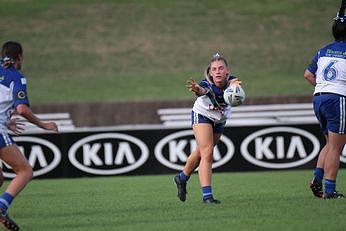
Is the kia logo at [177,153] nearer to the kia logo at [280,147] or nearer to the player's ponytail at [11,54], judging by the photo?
the kia logo at [280,147]

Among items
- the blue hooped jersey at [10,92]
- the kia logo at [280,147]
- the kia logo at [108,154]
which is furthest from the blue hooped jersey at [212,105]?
the kia logo at [108,154]

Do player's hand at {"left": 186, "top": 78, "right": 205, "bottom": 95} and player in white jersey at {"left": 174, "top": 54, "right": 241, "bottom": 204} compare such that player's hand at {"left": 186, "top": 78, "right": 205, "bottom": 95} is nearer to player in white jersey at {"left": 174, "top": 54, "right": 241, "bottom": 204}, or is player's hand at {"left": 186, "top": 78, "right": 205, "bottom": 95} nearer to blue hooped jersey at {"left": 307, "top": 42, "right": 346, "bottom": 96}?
player in white jersey at {"left": 174, "top": 54, "right": 241, "bottom": 204}

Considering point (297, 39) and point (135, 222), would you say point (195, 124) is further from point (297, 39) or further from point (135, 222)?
point (297, 39)

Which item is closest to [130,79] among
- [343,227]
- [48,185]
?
[48,185]

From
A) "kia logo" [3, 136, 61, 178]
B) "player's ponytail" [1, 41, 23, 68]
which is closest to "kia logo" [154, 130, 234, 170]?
"kia logo" [3, 136, 61, 178]

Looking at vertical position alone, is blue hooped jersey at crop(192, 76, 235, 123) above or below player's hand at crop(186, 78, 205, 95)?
below

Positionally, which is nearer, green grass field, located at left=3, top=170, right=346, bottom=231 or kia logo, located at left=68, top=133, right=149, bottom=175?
green grass field, located at left=3, top=170, right=346, bottom=231

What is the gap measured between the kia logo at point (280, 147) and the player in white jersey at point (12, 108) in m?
9.08

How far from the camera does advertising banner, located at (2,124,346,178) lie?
60.8ft

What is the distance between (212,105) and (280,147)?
23.4ft

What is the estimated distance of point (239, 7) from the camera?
32.5m

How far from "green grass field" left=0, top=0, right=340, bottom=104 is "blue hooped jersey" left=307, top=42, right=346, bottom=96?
14857 millimetres

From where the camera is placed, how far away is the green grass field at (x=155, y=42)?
27.9m

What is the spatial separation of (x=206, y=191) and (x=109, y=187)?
420cm
